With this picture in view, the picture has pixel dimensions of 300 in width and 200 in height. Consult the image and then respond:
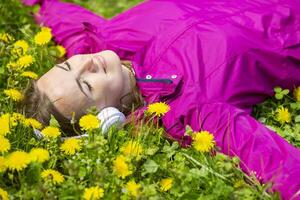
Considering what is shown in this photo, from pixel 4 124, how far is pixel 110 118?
487 millimetres

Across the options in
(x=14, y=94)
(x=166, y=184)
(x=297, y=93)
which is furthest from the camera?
(x=297, y=93)

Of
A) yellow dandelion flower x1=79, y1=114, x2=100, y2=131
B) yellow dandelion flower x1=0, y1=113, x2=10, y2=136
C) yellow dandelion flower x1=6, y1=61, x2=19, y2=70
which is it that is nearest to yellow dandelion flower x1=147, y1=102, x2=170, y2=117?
yellow dandelion flower x1=79, y1=114, x2=100, y2=131

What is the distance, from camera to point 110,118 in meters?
2.65

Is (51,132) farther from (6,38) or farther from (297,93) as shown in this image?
(297,93)

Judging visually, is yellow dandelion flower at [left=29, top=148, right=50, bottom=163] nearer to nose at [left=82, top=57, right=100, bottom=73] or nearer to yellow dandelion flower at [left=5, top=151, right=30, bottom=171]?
yellow dandelion flower at [left=5, top=151, right=30, bottom=171]

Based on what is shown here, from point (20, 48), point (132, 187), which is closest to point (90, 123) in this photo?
point (132, 187)

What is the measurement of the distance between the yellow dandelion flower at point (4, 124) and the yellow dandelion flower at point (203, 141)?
791 millimetres

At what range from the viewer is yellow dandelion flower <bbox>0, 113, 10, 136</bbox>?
2.37 meters

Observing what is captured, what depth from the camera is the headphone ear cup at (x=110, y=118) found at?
2.60m

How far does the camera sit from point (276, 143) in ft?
8.52

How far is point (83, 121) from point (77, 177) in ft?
0.78

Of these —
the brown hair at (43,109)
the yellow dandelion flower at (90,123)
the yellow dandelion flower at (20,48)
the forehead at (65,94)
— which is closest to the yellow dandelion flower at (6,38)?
the yellow dandelion flower at (20,48)

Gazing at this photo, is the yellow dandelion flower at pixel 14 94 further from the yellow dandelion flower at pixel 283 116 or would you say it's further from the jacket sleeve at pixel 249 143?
the yellow dandelion flower at pixel 283 116

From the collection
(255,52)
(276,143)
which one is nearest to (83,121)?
(276,143)
